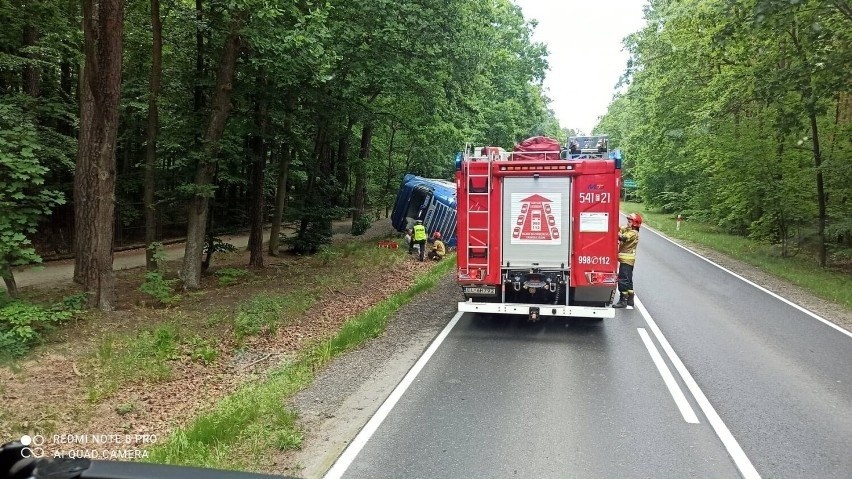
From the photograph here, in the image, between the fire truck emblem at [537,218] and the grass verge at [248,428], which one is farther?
the fire truck emblem at [537,218]

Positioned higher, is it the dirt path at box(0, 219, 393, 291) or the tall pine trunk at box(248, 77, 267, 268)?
the tall pine trunk at box(248, 77, 267, 268)

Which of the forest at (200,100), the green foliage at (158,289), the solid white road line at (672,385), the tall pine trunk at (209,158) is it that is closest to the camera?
the solid white road line at (672,385)

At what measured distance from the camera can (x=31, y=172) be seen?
25.6 feet

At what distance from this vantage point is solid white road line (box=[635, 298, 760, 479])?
4652 millimetres

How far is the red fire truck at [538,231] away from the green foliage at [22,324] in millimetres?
6309

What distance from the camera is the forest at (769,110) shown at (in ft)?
48.2

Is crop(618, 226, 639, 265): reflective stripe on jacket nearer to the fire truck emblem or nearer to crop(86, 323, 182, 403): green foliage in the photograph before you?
the fire truck emblem

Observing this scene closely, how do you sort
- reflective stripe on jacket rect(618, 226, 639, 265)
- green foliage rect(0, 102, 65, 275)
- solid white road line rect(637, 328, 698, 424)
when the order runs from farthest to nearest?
reflective stripe on jacket rect(618, 226, 639, 265) → green foliage rect(0, 102, 65, 275) → solid white road line rect(637, 328, 698, 424)

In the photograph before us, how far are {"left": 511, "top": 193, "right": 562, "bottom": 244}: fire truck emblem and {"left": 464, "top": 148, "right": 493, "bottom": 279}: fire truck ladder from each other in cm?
47

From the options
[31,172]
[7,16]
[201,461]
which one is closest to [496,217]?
[201,461]

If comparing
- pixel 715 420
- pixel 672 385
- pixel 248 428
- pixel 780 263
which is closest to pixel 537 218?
pixel 672 385

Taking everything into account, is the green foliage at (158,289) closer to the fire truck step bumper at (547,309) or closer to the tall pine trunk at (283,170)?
the tall pine trunk at (283,170)

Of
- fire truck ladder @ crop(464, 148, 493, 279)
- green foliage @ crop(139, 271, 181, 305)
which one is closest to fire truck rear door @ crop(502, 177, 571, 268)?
fire truck ladder @ crop(464, 148, 493, 279)

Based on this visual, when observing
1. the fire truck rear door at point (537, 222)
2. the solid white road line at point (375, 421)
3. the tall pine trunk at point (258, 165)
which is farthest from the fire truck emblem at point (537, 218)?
the tall pine trunk at point (258, 165)
